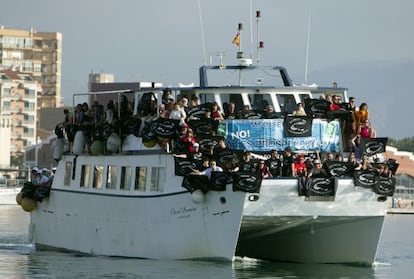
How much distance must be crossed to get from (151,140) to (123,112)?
300 cm

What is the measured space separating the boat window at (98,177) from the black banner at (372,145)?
24.5 feet

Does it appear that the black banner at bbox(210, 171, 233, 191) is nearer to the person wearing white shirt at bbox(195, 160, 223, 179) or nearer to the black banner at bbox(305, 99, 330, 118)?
the person wearing white shirt at bbox(195, 160, 223, 179)

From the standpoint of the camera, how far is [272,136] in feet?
134

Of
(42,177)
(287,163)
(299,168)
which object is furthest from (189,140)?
(42,177)

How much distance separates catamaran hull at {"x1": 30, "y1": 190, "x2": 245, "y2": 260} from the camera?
38.8 m

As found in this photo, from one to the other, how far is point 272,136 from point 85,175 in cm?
650

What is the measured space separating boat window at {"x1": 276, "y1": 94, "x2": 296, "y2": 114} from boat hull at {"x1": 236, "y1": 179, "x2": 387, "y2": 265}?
3305 millimetres

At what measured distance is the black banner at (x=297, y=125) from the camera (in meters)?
40.7

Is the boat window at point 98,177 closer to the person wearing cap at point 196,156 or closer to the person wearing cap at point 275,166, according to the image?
the person wearing cap at point 196,156

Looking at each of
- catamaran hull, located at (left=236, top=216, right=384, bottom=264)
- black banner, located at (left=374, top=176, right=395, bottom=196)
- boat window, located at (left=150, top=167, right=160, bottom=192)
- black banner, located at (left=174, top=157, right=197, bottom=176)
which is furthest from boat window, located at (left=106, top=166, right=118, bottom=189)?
black banner, located at (left=374, top=176, right=395, bottom=196)

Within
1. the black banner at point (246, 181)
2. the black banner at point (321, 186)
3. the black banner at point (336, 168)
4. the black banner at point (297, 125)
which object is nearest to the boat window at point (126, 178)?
the black banner at point (297, 125)

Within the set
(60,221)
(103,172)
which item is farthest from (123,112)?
(60,221)

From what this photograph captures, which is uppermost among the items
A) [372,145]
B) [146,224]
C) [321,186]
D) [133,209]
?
[372,145]

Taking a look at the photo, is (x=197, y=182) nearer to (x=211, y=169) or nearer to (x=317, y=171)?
(x=211, y=169)
